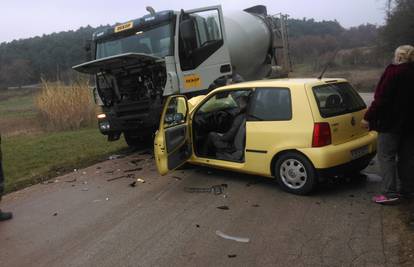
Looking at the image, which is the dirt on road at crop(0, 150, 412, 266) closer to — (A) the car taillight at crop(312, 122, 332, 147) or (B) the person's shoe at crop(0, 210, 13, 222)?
(B) the person's shoe at crop(0, 210, 13, 222)

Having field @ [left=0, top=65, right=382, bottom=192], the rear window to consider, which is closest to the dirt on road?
the rear window

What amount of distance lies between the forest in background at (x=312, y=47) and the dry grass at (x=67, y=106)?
999mm

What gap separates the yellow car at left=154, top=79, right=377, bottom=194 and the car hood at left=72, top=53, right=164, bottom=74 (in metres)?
1.76

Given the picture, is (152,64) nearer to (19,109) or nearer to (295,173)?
(295,173)

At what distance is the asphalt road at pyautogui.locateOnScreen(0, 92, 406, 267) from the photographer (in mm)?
4332

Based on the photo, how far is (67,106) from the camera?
17.2 m

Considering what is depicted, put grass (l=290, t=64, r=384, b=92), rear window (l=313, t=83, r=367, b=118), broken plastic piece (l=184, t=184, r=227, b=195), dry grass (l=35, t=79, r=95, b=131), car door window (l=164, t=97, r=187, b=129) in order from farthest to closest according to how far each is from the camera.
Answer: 1. grass (l=290, t=64, r=384, b=92)
2. dry grass (l=35, t=79, r=95, b=131)
3. car door window (l=164, t=97, r=187, b=129)
4. broken plastic piece (l=184, t=184, r=227, b=195)
5. rear window (l=313, t=83, r=367, b=118)

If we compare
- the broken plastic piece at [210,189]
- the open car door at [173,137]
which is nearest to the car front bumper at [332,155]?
the broken plastic piece at [210,189]

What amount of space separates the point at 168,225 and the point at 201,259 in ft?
3.51

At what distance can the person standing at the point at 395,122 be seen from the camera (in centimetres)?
523

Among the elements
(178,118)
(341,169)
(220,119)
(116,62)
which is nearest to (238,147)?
(220,119)

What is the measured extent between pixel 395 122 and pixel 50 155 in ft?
26.2

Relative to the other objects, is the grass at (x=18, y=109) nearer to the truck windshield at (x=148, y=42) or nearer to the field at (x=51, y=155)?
the field at (x=51, y=155)

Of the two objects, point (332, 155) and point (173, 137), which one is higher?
point (173, 137)
